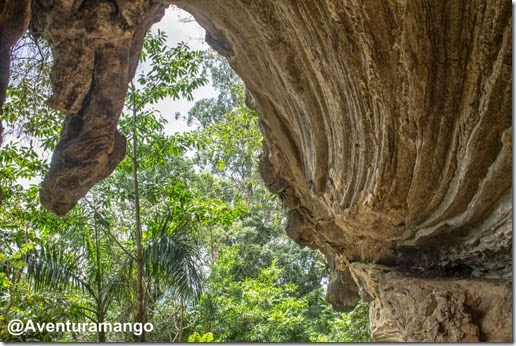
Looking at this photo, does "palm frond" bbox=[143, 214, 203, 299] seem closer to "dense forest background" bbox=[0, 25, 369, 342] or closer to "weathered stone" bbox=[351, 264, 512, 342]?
"dense forest background" bbox=[0, 25, 369, 342]

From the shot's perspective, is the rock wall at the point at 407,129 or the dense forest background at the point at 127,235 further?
the dense forest background at the point at 127,235

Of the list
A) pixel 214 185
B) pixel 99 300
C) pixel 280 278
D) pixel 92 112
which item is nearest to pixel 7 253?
pixel 99 300

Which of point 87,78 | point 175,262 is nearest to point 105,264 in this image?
point 175,262

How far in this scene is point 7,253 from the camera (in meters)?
5.19

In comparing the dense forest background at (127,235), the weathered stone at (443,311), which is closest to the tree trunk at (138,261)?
the dense forest background at (127,235)

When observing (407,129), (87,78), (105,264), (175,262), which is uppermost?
(87,78)

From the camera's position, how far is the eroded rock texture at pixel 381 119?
2180 millimetres

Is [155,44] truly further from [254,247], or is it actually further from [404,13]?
[254,247]

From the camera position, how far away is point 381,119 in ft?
8.50

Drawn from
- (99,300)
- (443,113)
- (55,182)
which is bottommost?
(99,300)

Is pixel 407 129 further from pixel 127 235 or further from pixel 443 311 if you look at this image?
pixel 127 235

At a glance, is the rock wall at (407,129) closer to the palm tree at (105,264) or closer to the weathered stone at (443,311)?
the weathered stone at (443,311)

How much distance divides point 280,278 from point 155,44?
25.1 ft

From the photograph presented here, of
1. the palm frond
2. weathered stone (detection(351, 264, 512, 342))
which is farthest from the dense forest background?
weathered stone (detection(351, 264, 512, 342))
